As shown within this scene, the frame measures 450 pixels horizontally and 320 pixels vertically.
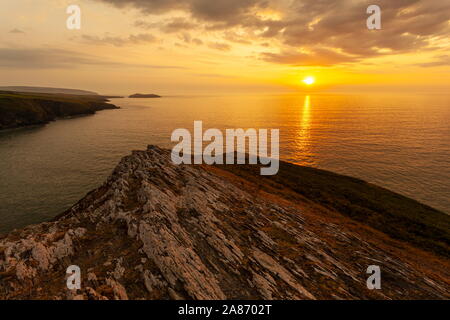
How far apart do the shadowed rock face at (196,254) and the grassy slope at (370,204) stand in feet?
18.5

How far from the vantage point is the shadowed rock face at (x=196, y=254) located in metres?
15.1

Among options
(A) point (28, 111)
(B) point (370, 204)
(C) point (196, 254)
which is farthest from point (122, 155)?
(A) point (28, 111)

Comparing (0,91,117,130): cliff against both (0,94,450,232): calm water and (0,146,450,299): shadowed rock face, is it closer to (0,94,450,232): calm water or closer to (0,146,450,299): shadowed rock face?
(0,94,450,232): calm water

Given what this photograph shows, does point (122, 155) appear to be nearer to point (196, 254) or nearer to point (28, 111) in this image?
point (196, 254)

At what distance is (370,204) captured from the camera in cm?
4122

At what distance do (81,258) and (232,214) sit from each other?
603 inches

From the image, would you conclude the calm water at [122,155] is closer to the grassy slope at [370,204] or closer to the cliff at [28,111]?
the grassy slope at [370,204]

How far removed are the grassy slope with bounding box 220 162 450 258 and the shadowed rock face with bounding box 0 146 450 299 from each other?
5632 millimetres

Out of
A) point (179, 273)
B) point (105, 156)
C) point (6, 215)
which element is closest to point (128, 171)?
point (179, 273)

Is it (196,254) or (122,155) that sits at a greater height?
(122,155)

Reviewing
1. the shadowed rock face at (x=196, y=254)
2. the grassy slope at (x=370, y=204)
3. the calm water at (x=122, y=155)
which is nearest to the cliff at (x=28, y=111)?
the calm water at (x=122, y=155)

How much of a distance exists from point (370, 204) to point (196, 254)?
127 feet

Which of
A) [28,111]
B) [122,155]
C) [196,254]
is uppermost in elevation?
[28,111]
